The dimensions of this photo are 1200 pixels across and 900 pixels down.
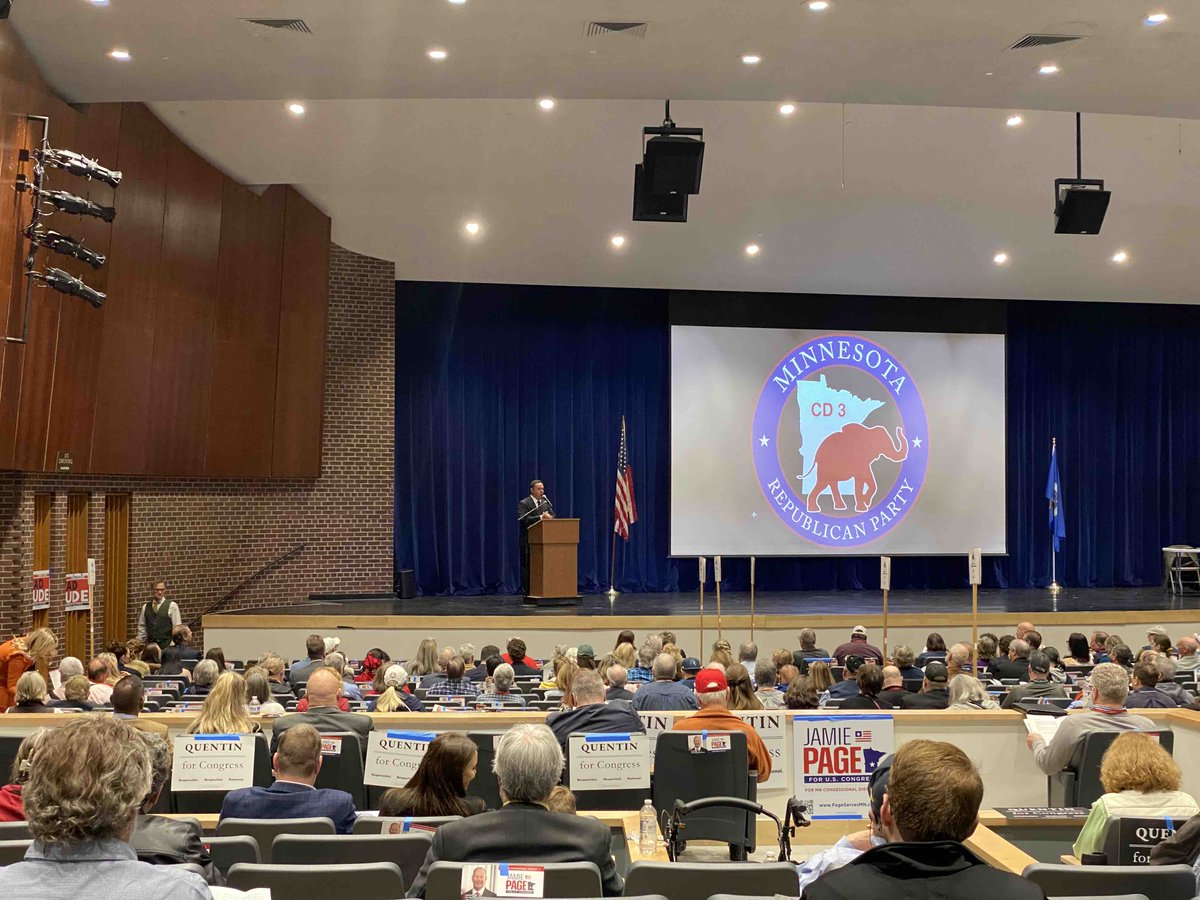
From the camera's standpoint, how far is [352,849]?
11.4 feet

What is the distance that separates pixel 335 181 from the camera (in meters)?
14.4

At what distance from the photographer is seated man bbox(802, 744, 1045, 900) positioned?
91.7 inches

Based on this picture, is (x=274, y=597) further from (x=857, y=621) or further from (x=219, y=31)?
(x=219, y=31)

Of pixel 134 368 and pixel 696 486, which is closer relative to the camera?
pixel 134 368

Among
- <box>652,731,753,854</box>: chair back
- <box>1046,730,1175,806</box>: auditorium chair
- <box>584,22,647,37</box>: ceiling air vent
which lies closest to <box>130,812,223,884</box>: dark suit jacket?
<box>652,731,753,854</box>: chair back

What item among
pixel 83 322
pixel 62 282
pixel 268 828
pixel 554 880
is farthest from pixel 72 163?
pixel 554 880

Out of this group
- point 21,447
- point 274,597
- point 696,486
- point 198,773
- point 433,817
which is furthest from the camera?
point 696,486

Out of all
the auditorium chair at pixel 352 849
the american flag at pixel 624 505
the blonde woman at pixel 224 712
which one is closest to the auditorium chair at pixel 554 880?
the auditorium chair at pixel 352 849

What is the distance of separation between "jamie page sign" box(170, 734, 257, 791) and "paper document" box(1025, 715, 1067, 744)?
12.0 ft

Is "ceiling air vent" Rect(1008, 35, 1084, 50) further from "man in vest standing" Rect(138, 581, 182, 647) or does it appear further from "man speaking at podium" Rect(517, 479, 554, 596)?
"man in vest standing" Rect(138, 581, 182, 647)

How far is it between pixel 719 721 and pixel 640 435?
13.5 metres

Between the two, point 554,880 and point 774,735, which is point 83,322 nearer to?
point 774,735

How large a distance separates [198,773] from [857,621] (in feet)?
33.8

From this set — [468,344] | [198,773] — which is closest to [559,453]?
[468,344]
